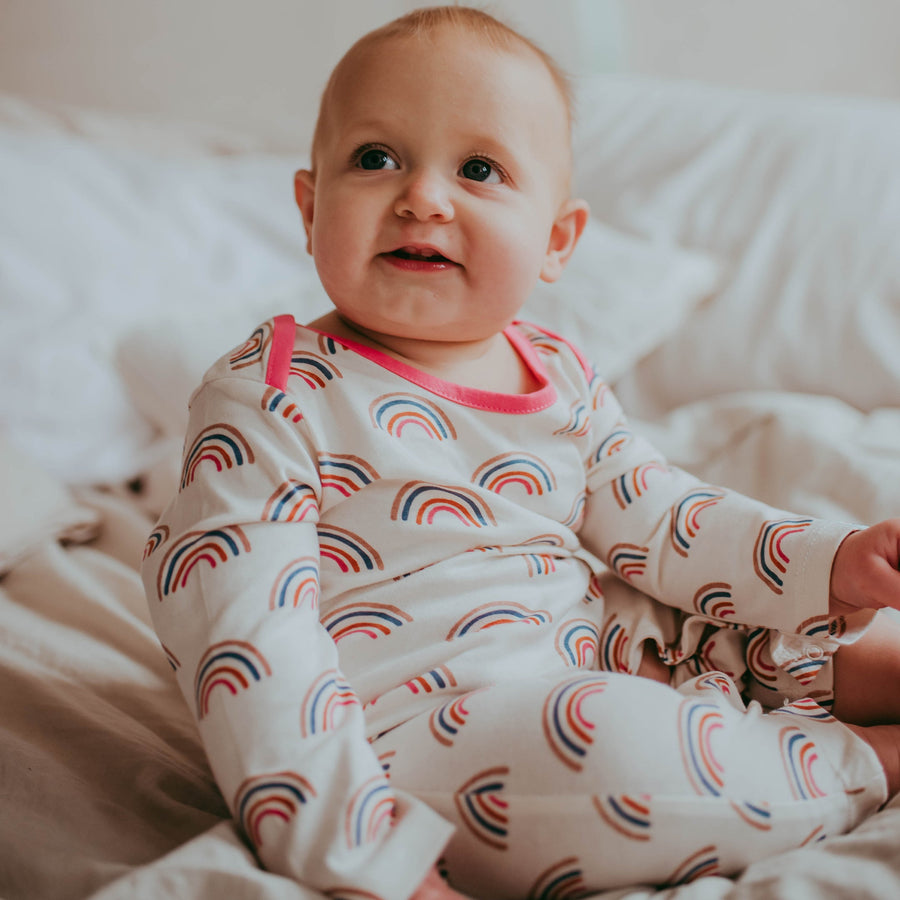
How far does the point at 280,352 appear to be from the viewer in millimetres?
720

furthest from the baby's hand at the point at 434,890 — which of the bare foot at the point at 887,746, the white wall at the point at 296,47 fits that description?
the white wall at the point at 296,47

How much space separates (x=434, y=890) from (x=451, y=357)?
0.41 metres

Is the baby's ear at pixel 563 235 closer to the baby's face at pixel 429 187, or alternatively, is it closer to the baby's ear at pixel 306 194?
the baby's face at pixel 429 187

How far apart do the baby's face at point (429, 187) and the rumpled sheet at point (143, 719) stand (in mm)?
377

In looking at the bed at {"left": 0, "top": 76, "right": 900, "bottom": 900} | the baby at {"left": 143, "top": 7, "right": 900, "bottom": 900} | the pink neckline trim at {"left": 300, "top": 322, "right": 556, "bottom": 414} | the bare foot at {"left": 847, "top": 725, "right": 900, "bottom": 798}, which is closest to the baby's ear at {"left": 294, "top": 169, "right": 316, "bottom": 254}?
the baby at {"left": 143, "top": 7, "right": 900, "bottom": 900}

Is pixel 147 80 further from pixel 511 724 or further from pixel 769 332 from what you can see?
pixel 511 724

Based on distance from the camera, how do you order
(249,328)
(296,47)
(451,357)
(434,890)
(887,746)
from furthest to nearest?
(296,47)
(249,328)
(451,357)
(887,746)
(434,890)

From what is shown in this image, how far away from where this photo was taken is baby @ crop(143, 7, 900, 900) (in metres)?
0.57

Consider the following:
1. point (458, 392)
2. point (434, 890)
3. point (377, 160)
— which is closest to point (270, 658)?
point (434, 890)

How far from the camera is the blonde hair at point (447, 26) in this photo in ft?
2.43

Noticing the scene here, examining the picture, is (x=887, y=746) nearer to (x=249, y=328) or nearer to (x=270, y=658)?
(x=270, y=658)

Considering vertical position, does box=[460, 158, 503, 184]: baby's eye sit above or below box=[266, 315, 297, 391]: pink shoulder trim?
above

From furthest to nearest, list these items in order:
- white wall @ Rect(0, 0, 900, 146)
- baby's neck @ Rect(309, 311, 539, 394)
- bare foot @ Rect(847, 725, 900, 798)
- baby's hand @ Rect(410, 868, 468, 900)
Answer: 1. white wall @ Rect(0, 0, 900, 146)
2. baby's neck @ Rect(309, 311, 539, 394)
3. bare foot @ Rect(847, 725, 900, 798)
4. baby's hand @ Rect(410, 868, 468, 900)

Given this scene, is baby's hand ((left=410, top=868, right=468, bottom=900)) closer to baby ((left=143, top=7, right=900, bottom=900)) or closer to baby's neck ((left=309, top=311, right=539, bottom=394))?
baby ((left=143, top=7, right=900, bottom=900))
